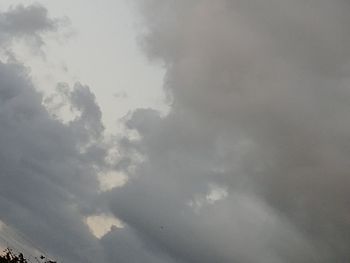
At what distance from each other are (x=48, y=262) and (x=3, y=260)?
14.9 meters

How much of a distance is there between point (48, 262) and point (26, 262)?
731 centimetres

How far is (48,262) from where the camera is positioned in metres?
139

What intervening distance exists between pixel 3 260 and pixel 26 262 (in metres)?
7.62

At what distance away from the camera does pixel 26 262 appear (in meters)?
138

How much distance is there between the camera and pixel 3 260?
13688 centimetres
